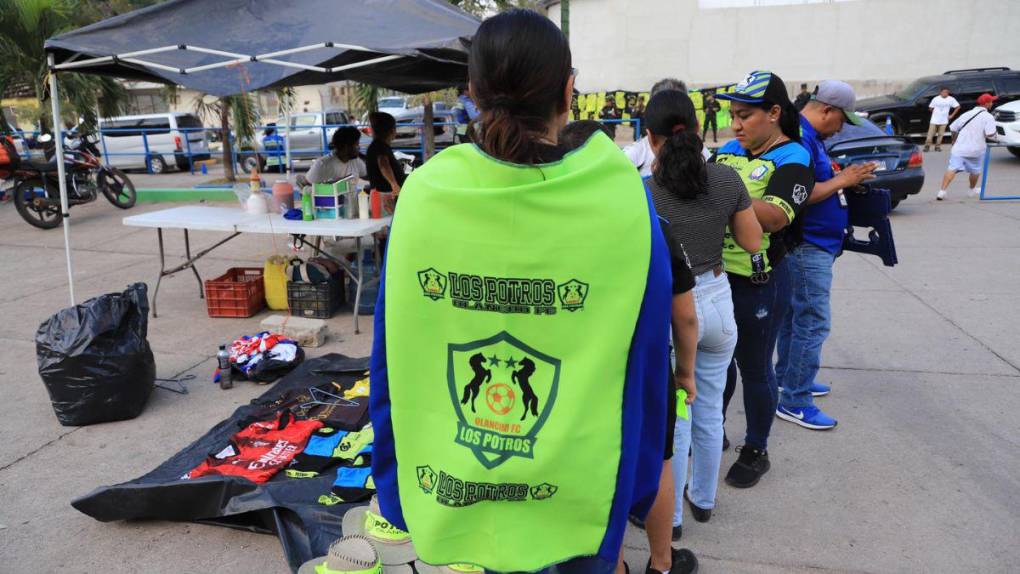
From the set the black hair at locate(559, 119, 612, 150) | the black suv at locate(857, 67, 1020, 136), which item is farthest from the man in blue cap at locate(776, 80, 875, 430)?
the black suv at locate(857, 67, 1020, 136)

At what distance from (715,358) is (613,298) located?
4.81ft

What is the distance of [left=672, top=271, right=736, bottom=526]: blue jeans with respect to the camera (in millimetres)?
2504

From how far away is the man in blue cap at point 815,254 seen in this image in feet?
10.9

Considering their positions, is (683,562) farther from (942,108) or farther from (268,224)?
(942,108)

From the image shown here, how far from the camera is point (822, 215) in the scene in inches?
135

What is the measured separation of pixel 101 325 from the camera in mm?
3824

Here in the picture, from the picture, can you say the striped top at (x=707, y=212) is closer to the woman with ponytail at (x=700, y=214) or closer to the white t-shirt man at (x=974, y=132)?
the woman with ponytail at (x=700, y=214)

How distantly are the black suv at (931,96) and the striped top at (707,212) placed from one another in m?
17.9

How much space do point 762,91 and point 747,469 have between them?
178 cm

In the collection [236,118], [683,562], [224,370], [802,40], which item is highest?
[802,40]

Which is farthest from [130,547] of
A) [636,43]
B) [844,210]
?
[636,43]

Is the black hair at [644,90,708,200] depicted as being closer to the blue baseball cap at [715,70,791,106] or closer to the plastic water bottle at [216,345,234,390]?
the blue baseball cap at [715,70,791,106]

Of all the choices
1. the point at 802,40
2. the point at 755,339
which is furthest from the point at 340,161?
the point at 802,40

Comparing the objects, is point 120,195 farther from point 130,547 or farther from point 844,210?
point 844,210
